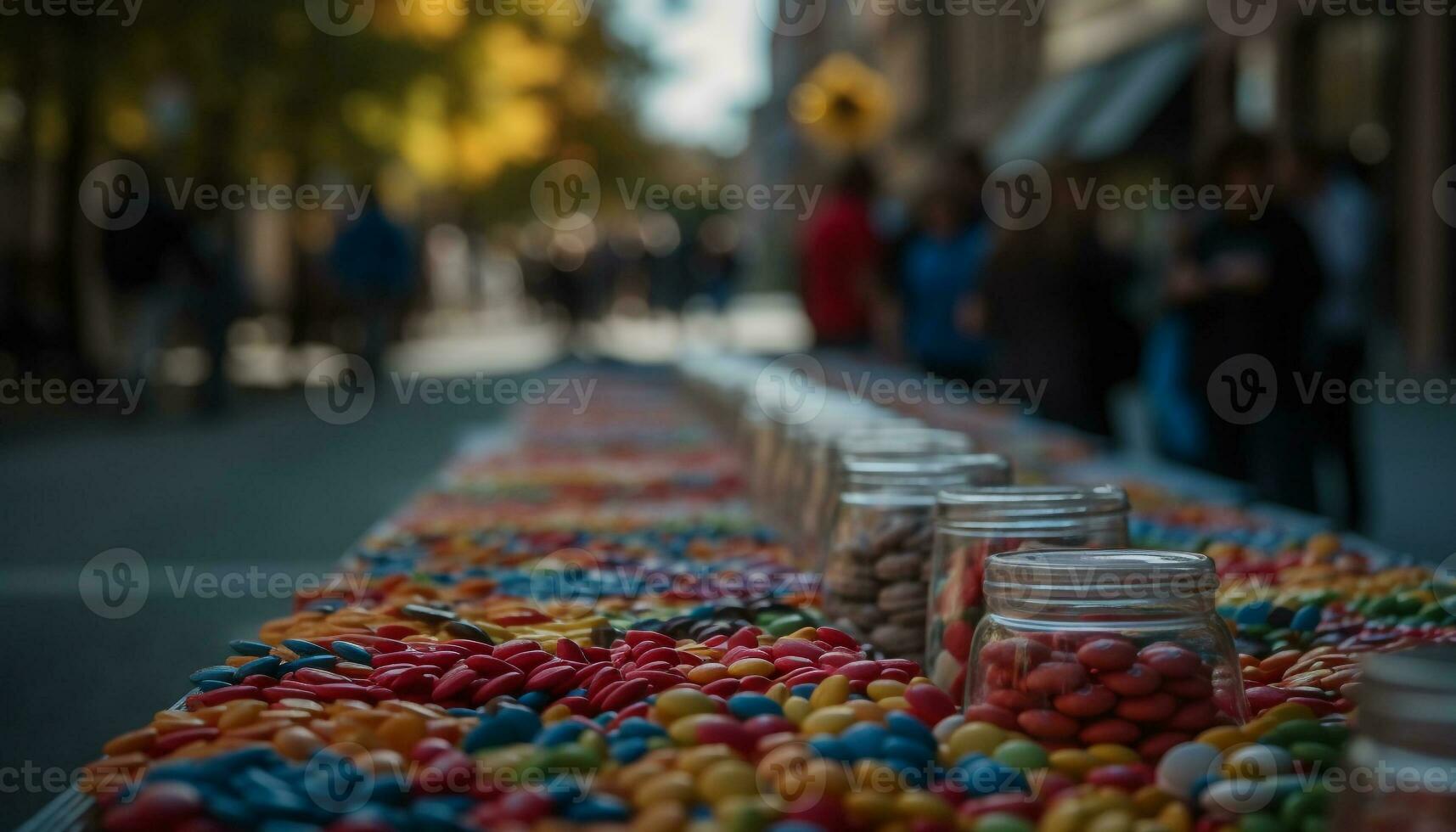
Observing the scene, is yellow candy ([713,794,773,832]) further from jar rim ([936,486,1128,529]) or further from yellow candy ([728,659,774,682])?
jar rim ([936,486,1128,529])

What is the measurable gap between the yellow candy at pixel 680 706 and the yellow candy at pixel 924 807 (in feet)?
1.15

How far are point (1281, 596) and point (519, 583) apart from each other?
1366mm

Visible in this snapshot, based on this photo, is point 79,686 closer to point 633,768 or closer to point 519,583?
point 519,583

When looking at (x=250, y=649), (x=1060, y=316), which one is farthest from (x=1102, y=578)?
(x=1060, y=316)

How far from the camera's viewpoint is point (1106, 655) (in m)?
1.94

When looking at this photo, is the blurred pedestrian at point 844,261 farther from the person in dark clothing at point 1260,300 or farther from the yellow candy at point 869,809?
the yellow candy at point 869,809

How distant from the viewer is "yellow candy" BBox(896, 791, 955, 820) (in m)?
1.68

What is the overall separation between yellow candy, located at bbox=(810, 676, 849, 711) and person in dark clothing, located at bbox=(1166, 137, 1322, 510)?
451 cm

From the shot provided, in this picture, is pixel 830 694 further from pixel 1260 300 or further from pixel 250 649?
pixel 1260 300

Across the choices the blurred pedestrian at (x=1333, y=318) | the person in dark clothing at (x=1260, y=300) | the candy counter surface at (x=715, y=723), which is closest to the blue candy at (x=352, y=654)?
the candy counter surface at (x=715, y=723)

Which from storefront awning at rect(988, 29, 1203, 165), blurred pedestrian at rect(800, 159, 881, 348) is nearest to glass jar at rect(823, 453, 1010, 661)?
blurred pedestrian at rect(800, 159, 881, 348)

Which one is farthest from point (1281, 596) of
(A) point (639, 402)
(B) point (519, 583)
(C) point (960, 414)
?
(A) point (639, 402)

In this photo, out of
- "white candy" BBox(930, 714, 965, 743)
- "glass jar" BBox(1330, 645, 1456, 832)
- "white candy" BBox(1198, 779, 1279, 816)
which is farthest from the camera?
"white candy" BBox(930, 714, 965, 743)

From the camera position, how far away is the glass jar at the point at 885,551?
2.65 meters
